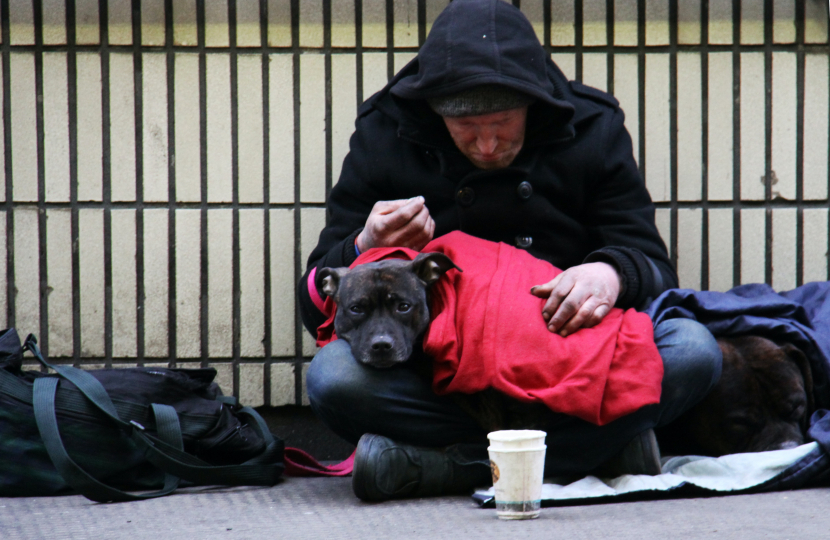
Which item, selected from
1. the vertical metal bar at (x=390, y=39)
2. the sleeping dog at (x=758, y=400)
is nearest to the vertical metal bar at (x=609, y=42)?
the vertical metal bar at (x=390, y=39)

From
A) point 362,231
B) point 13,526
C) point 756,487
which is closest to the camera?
point 13,526

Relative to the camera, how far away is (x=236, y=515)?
2080 mm

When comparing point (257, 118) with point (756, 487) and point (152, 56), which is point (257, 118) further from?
point (756, 487)

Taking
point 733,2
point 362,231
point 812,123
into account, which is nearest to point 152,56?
point 362,231

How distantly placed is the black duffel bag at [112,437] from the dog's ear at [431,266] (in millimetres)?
756

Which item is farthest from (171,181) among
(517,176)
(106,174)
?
(517,176)

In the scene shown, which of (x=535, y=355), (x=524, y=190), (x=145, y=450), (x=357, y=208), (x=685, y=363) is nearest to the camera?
(x=535, y=355)

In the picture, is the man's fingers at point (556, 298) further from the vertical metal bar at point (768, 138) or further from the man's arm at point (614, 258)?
the vertical metal bar at point (768, 138)

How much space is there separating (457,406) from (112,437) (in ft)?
3.29

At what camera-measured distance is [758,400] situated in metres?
2.36

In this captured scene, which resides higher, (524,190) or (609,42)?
(609,42)

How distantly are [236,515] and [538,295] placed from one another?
0.99 metres

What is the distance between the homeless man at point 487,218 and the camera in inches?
88.0

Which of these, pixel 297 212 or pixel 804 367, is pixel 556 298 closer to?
pixel 804 367
